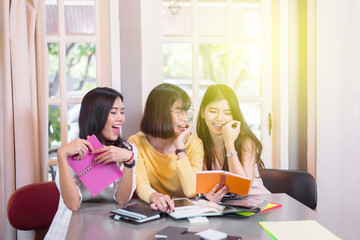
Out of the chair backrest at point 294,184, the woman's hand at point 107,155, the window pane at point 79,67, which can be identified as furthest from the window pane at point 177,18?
Answer: the woman's hand at point 107,155

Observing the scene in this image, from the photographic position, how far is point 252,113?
2.79 m

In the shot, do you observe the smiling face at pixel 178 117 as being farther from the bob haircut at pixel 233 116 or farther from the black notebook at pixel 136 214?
the black notebook at pixel 136 214

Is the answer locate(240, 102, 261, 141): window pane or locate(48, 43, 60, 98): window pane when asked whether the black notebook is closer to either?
locate(48, 43, 60, 98): window pane

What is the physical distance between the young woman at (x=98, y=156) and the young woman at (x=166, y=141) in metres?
0.19

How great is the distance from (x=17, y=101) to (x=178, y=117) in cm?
97

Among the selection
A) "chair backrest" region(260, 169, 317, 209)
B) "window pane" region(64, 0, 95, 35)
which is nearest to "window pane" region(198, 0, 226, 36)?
"window pane" region(64, 0, 95, 35)

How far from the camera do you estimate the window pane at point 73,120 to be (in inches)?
97.7

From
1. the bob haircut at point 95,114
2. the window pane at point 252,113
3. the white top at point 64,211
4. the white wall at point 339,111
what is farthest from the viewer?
the window pane at point 252,113

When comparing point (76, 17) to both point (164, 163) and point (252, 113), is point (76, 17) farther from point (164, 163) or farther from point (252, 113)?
point (252, 113)

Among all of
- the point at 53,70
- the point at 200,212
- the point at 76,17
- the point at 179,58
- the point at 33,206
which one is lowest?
Answer: the point at 33,206

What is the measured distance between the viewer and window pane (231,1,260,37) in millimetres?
2717

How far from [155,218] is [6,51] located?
142 cm

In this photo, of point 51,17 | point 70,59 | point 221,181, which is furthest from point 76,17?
point 221,181

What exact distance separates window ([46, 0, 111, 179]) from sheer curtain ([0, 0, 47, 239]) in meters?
0.25
